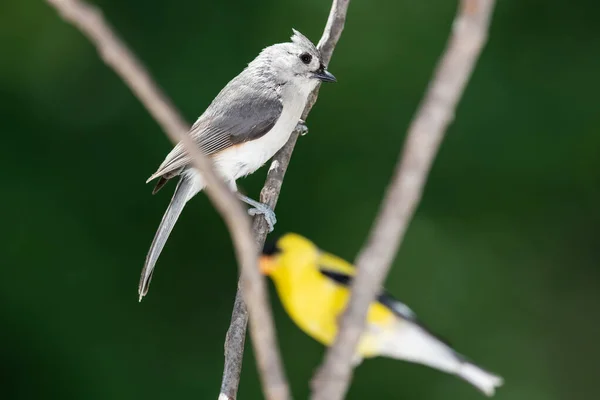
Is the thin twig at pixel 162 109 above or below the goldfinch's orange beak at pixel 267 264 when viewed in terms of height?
below

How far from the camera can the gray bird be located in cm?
206

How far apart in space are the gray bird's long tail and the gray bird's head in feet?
1.37

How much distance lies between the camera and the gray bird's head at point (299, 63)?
7.00 feet

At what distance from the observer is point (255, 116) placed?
2.14 metres

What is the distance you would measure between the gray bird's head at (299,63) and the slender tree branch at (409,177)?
152 centimetres

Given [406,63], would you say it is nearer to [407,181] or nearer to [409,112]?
[409,112]

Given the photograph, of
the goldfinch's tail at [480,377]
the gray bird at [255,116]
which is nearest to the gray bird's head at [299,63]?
the gray bird at [255,116]

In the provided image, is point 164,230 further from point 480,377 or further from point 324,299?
point 480,377

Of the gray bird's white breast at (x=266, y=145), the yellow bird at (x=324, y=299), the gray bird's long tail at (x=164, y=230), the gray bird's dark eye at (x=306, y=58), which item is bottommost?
the yellow bird at (x=324, y=299)

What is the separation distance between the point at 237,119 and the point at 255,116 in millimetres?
48

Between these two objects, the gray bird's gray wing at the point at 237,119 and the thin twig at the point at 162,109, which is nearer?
the thin twig at the point at 162,109

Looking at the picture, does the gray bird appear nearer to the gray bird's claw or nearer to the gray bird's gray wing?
the gray bird's gray wing

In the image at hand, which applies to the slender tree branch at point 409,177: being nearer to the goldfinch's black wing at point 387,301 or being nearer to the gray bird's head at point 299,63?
the goldfinch's black wing at point 387,301

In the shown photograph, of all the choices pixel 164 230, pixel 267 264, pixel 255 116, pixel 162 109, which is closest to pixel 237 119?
pixel 255 116
